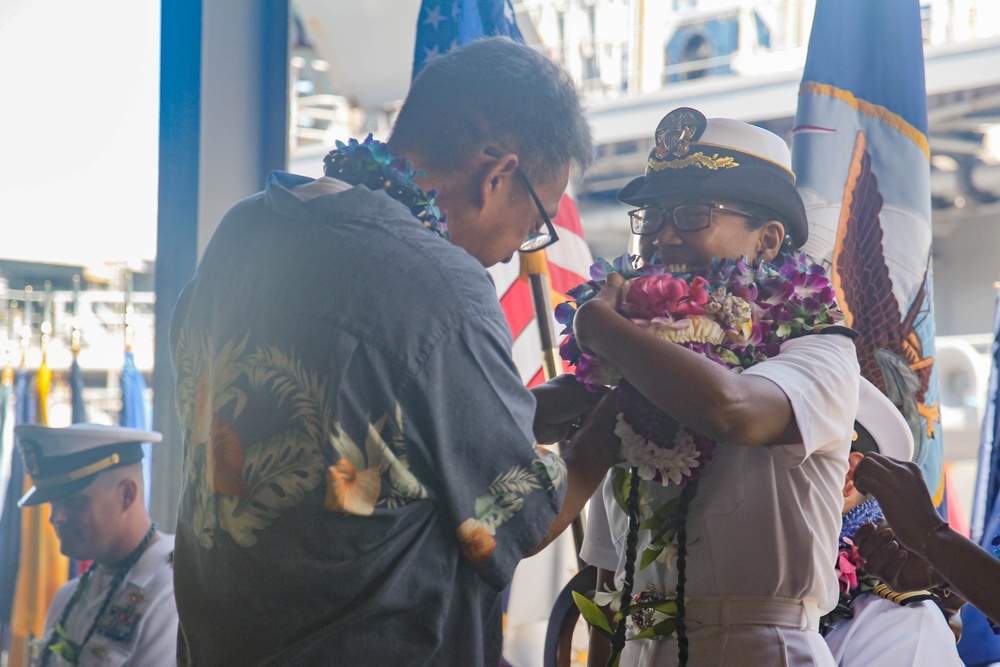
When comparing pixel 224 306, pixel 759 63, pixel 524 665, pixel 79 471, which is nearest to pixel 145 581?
pixel 79 471

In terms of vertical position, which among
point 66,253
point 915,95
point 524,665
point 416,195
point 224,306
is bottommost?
point 524,665

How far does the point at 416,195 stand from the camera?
1.47 metres

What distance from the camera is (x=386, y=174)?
4.93 ft

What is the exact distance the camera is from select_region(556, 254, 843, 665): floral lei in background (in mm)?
1602

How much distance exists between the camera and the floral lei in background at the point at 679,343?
1602mm

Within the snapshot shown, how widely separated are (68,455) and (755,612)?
11.1 feet

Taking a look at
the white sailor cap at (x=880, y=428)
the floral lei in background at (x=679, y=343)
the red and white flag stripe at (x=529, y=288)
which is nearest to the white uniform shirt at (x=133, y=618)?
the red and white flag stripe at (x=529, y=288)

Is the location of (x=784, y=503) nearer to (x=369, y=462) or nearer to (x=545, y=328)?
(x=369, y=462)

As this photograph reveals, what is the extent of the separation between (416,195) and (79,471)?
3.22 m

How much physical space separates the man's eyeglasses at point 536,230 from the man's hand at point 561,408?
27cm

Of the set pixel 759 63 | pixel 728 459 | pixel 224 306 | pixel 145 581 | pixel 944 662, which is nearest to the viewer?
pixel 224 306

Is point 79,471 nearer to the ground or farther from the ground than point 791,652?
nearer to the ground

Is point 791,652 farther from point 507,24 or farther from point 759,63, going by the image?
point 759,63

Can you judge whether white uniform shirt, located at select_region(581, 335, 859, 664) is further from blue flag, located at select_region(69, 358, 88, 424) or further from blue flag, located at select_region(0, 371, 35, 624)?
blue flag, located at select_region(69, 358, 88, 424)
